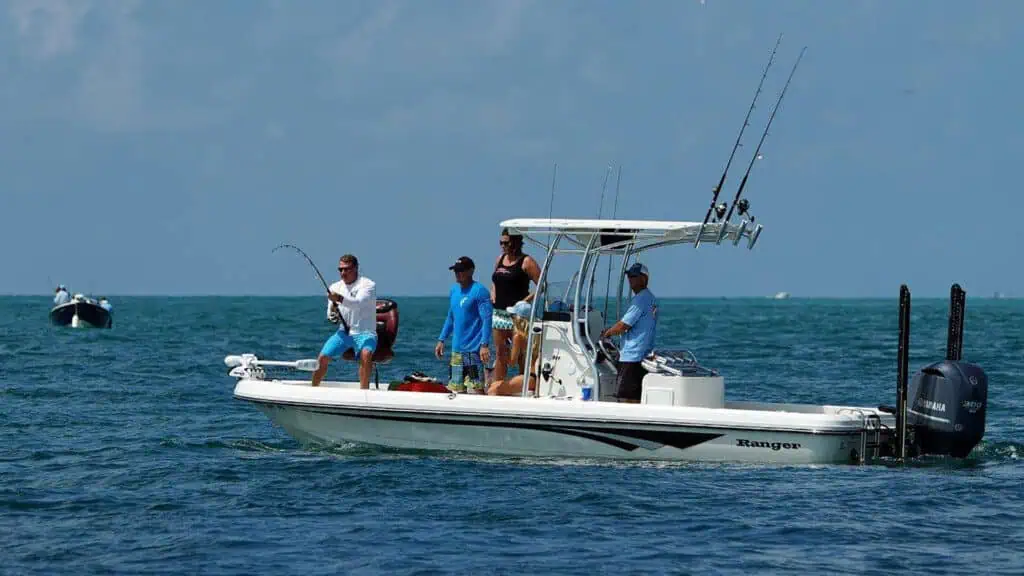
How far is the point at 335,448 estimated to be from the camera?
559 inches

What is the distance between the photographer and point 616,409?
1301 centimetres

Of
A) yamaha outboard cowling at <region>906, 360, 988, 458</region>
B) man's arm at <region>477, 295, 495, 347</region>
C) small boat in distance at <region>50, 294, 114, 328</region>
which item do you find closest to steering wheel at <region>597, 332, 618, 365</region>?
man's arm at <region>477, 295, 495, 347</region>

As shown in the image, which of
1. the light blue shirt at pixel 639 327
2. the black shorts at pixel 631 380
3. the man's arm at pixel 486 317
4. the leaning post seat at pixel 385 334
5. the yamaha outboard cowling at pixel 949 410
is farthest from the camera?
the leaning post seat at pixel 385 334

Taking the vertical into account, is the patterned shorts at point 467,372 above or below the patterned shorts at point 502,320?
below

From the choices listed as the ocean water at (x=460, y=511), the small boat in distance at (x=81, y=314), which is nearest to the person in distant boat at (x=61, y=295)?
the small boat in distance at (x=81, y=314)

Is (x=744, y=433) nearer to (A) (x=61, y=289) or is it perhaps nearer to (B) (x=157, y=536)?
(B) (x=157, y=536)

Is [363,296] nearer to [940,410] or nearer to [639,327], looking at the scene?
[639,327]

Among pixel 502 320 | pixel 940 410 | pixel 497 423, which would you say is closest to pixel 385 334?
pixel 502 320

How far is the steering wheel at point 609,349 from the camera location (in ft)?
44.8

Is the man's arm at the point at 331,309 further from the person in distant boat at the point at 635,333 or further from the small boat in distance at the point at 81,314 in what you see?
the small boat in distance at the point at 81,314

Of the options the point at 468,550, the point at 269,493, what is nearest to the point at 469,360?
the point at 269,493

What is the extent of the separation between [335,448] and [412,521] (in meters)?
3.19

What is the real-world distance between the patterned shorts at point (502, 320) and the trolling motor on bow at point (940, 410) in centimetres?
354

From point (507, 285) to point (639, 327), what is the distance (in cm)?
136
